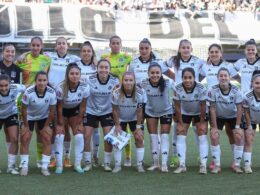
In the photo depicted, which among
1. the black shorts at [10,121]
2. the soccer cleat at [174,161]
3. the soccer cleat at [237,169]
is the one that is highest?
the black shorts at [10,121]

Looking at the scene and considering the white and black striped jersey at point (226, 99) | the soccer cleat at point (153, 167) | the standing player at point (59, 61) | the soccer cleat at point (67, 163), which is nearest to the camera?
the white and black striped jersey at point (226, 99)

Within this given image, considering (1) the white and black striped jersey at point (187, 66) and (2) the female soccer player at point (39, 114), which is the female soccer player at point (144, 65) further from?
(2) the female soccer player at point (39, 114)

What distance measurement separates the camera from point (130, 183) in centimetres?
701

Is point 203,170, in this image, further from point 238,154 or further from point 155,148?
point 155,148

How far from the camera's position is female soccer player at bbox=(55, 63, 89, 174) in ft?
25.6

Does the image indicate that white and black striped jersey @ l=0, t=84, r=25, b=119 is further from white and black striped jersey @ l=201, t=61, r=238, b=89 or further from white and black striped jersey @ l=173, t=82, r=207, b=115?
white and black striped jersey @ l=201, t=61, r=238, b=89

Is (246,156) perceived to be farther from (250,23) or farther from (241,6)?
(241,6)

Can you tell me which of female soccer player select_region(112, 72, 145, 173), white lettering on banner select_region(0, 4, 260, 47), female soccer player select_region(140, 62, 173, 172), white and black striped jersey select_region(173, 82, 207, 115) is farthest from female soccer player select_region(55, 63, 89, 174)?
white lettering on banner select_region(0, 4, 260, 47)

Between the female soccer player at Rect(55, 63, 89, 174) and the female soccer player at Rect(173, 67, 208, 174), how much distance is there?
1.17m

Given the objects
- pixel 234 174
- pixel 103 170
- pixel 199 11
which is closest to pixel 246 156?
pixel 234 174

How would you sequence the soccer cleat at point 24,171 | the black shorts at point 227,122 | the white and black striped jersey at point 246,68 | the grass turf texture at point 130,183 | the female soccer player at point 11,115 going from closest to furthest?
the grass turf texture at point 130,183 → the soccer cleat at point 24,171 → the female soccer player at point 11,115 → the black shorts at point 227,122 → the white and black striped jersey at point 246,68

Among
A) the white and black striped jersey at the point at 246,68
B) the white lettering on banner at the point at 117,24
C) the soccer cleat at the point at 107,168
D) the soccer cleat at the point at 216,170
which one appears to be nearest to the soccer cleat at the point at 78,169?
the soccer cleat at the point at 107,168

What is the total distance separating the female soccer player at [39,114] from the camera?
24.9 ft

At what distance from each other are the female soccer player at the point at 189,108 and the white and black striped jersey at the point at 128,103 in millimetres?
444
